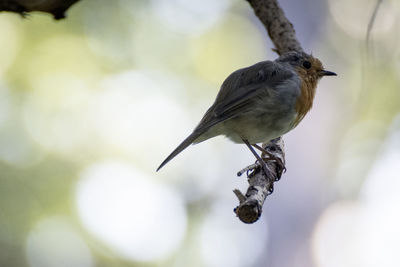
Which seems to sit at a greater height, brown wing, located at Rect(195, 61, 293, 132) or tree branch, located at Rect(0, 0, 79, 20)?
tree branch, located at Rect(0, 0, 79, 20)

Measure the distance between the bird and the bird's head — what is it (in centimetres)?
2

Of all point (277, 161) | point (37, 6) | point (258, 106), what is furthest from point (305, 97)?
point (37, 6)

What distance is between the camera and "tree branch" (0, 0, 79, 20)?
107 inches

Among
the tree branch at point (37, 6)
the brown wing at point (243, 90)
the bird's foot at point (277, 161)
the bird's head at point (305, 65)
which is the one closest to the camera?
the tree branch at point (37, 6)

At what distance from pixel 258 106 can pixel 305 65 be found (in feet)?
2.61

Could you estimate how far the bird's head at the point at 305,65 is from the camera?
4.47 metres

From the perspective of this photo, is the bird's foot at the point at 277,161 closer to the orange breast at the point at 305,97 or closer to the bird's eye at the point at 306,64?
the orange breast at the point at 305,97

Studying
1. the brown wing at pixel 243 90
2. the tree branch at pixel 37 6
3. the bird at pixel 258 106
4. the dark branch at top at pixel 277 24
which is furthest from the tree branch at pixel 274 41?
the tree branch at pixel 37 6

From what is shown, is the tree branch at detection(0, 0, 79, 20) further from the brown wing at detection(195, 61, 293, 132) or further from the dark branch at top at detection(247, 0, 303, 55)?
the dark branch at top at detection(247, 0, 303, 55)

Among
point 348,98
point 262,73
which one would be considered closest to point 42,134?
point 262,73

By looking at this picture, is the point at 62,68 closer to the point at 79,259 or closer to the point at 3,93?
the point at 3,93

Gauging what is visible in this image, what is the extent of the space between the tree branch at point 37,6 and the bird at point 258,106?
4.59 feet

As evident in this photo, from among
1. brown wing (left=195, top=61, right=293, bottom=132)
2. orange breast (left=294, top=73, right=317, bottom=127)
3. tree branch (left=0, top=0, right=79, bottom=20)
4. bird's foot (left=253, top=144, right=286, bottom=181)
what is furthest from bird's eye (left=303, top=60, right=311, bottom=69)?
tree branch (left=0, top=0, right=79, bottom=20)

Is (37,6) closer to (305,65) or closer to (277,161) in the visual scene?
(277,161)
